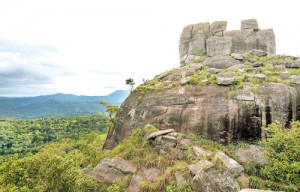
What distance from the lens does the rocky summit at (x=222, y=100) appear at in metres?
16.2

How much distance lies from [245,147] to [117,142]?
13.3 m

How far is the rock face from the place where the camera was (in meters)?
30.0

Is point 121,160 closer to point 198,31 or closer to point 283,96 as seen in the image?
point 283,96

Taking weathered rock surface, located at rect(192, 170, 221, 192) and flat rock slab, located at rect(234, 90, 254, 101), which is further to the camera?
flat rock slab, located at rect(234, 90, 254, 101)

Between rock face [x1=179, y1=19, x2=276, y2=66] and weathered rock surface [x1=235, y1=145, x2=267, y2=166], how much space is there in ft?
61.0

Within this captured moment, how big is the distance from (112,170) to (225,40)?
84.4ft

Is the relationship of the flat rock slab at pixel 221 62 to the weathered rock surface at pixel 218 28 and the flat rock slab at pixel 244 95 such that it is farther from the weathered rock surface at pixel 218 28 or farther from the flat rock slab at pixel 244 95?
the flat rock slab at pixel 244 95

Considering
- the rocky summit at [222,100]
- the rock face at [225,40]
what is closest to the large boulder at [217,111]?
the rocky summit at [222,100]

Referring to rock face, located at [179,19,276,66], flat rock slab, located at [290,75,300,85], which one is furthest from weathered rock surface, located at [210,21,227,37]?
flat rock slab, located at [290,75,300,85]

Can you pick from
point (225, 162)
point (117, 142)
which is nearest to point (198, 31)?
point (117, 142)

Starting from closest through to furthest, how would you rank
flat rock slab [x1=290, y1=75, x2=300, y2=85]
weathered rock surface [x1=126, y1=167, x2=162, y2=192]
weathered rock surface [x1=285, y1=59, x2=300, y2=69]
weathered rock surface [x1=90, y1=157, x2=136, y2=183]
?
weathered rock surface [x1=126, y1=167, x2=162, y2=192], weathered rock surface [x1=90, y1=157, x2=136, y2=183], flat rock slab [x1=290, y1=75, x2=300, y2=85], weathered rock surface [x1=285, y1=59, x2=300, y2=69]

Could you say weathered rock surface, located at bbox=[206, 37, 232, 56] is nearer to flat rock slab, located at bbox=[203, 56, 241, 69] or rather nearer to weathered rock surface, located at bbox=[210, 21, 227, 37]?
weathered rock surface, located at bbox=[210, 21, 227, 37]

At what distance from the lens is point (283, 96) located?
53.2 feet

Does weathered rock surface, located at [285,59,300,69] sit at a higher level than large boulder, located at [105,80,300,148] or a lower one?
higher
